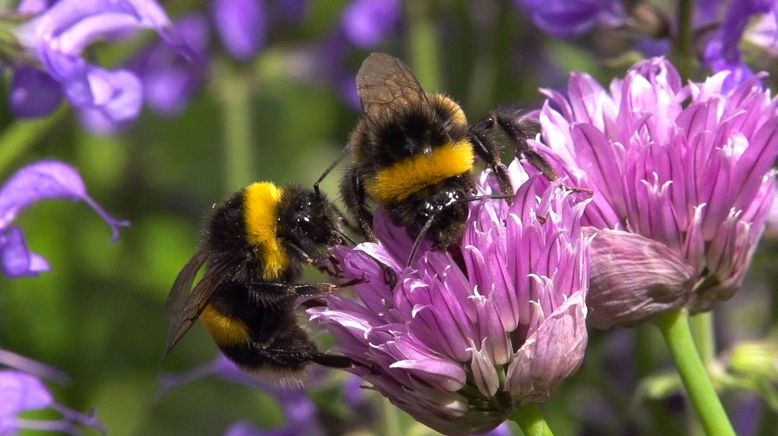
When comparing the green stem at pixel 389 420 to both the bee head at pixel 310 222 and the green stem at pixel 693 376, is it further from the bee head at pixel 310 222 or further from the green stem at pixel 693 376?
the green stem at pixel 693 376

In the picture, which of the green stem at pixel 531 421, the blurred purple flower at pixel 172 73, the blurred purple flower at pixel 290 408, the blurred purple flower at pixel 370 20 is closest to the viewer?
the green stem at pixel 531 421

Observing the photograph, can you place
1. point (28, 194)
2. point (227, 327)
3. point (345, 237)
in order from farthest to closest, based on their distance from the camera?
point (28, 194) → point (227, 327) → point (345, 237)

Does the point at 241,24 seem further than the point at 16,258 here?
Yes

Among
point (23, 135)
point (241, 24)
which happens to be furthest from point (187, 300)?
point (241, 24)

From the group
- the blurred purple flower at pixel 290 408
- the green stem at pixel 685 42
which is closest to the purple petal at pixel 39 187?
the blurred purple flower at pixel 290 408

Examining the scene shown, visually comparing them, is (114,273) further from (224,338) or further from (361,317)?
(361,317)

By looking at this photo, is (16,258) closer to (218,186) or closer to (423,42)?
(423,42)
